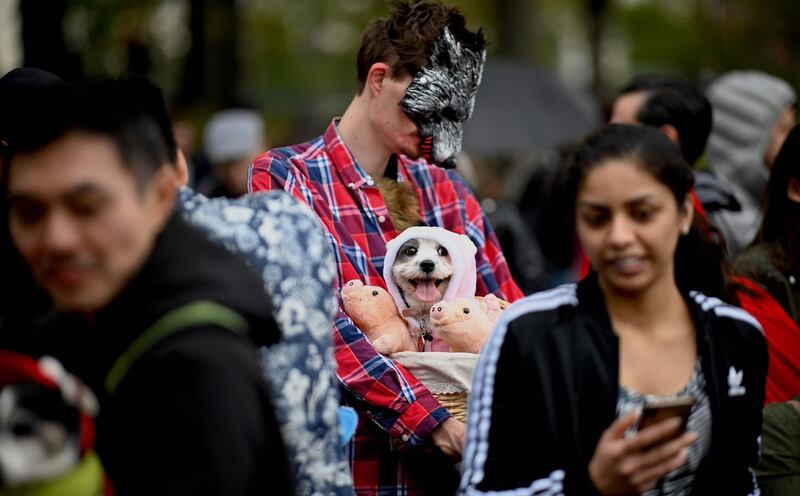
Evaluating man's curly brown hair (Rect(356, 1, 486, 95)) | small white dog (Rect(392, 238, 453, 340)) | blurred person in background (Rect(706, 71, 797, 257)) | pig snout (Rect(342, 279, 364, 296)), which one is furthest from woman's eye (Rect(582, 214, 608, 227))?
blurred person in background (Rect(706, 71, 797, 257))

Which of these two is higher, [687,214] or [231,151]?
[687,214]

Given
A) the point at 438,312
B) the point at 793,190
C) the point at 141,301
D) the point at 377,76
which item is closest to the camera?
the point at 141,301

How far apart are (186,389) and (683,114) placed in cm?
395

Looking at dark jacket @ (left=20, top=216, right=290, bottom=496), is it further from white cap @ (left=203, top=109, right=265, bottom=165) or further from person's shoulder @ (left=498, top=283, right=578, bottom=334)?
white cap @ (left=203, top=109, right=265, bottom=165)

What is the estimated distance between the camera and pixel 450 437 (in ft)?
12.9

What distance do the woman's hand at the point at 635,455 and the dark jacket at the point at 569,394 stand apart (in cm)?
8

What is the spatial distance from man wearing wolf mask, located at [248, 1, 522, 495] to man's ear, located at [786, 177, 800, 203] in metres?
1.19

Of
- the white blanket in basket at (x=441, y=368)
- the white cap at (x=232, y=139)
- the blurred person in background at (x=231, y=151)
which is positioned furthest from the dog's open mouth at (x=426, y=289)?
the white cap at (x=232, y=139)

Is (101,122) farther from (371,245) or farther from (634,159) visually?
(371,245)

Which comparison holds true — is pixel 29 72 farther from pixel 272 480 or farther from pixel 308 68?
pixel 308 68

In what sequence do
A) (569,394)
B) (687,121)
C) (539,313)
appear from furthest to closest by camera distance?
(687,121) → (539,313) → (569,394)

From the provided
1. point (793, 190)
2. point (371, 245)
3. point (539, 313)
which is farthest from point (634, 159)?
point (793, 190)

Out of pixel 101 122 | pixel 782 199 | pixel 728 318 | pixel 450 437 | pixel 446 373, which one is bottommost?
pixel 450 437

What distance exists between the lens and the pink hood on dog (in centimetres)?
415
